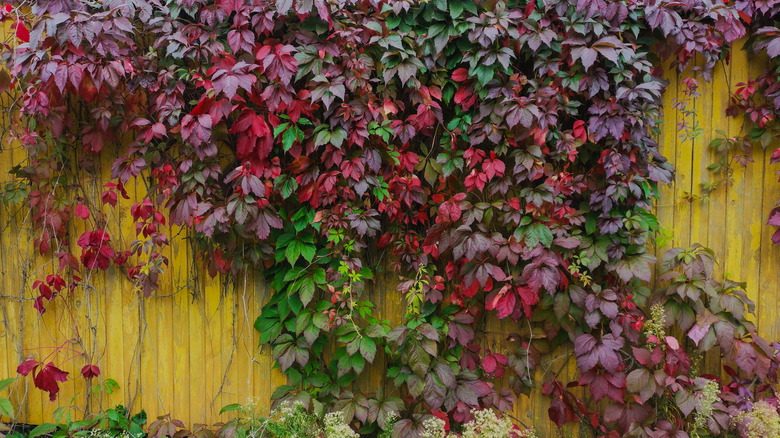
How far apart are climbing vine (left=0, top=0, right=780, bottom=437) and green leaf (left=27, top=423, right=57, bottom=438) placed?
0.90ft

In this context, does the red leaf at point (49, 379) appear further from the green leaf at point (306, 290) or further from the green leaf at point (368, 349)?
the green leaf at point (368, 349)

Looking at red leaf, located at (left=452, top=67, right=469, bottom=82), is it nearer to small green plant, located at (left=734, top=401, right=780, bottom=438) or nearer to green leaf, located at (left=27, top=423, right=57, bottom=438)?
small green plant, located at (left=734, top=401, right=780, bottom=438)

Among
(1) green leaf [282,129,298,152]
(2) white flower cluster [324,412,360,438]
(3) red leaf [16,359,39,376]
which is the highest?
(1) green leaf [282,129,298,152]

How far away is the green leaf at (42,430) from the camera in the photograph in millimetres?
2857

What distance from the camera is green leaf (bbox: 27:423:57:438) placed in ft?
9.37

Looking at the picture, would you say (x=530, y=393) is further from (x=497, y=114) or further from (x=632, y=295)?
(x=497, y=114)

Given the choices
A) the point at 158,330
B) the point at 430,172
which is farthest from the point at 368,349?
the point at 158,330

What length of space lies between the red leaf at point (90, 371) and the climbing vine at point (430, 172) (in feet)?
0.36

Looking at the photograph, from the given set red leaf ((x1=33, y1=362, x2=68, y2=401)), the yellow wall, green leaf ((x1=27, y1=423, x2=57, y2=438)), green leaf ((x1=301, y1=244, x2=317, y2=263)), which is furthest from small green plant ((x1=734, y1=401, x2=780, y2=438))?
green leaf ((x1=27, y1=423, x2=57, y2=438))

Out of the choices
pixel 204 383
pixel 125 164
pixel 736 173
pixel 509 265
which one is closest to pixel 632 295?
pixel 509 265

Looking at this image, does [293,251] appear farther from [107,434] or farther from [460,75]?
[107,434]

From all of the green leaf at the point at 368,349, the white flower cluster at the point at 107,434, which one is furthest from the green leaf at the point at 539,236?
→ the white flower cluster at the point at 107,434

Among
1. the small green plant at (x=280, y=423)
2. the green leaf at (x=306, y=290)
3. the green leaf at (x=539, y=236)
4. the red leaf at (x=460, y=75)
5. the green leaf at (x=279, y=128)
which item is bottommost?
the small green plant at (x=280, y=423)

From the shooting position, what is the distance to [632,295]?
2.61 metres
